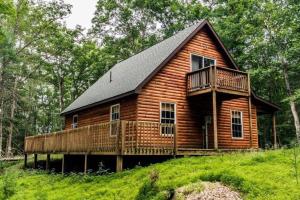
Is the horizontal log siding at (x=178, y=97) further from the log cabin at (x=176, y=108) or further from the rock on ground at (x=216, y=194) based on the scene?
the rock on ground at (x=216, y=194)

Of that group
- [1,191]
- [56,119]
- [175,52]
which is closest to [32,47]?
[56,119]

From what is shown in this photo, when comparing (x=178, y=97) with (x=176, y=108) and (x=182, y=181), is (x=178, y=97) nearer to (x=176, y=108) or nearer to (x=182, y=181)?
(x=176, y=108)

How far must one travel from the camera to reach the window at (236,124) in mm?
21373

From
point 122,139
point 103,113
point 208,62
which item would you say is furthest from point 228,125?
point 122,139

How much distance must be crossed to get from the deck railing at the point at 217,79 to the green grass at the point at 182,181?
18.6 feet

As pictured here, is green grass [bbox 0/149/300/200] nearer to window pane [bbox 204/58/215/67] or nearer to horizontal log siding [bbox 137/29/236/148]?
horizontal log siding [bbox 137/29/236/148]

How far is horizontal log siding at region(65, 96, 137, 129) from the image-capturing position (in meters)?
17.6

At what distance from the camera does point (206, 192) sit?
805cm

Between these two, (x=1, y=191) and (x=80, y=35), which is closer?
(x=1, y=191)

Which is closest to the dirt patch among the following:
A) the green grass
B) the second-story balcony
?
the green grass

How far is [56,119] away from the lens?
52812 millimetres

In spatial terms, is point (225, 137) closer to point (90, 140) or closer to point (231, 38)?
point (90, 140)

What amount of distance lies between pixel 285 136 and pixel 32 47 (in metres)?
31.3

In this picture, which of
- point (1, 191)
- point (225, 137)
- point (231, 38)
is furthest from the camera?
point (231, 38)
